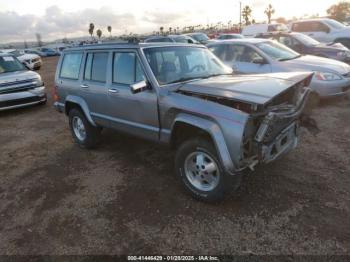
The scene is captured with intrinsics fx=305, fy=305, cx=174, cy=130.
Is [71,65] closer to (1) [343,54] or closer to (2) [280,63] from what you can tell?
(2) [280,63]

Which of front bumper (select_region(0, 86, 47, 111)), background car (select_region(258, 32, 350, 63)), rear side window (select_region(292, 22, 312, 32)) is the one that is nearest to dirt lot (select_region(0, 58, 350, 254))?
front bumper (select_region(0, 86, 47, 111))

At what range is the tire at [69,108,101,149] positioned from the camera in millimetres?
5662

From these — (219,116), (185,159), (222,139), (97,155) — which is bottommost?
(97,155)

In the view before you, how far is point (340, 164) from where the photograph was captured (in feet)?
14.8

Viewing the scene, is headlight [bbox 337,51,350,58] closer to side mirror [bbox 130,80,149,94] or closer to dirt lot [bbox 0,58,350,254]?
dirt lot [bbox 0,58,350,254]

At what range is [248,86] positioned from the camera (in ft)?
11.9

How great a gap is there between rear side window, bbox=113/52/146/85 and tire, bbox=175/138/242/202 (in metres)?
1.23

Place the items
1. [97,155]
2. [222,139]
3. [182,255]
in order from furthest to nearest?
[97,155] → [222,139] → [182,255]

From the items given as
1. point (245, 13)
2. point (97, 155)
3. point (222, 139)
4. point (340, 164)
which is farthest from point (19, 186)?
point (245, 13)

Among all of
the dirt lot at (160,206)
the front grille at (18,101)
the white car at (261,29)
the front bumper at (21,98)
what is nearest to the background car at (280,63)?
the dirt lot at (160,206)

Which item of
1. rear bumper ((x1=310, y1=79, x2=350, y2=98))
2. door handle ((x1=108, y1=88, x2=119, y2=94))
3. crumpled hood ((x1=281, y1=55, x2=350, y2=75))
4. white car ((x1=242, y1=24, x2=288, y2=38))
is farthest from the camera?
white car ((x1=242, y1=24, x2=288, y2=38))

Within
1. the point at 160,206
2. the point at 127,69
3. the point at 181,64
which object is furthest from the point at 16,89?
the point at 160,206

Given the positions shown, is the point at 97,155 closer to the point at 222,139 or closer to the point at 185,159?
the point at 185,159

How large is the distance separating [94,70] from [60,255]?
10.1ft
